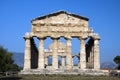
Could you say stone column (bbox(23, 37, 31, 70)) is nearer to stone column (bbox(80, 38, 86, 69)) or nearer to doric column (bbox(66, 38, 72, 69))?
doric column (bbox(66, 38, 72, 69))

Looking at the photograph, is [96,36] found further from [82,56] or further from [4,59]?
[4,59]

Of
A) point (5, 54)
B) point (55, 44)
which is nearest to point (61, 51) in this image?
point (5, 54)

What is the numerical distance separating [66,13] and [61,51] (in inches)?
1232

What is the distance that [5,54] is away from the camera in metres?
67.1

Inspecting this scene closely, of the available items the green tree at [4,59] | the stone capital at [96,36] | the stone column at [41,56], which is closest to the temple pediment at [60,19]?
the stone capital at [96,36]

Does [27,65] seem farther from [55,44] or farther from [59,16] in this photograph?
[59,16]

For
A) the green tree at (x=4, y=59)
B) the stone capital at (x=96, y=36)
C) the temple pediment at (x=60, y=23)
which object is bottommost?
the green tree at (x=4, y=59)

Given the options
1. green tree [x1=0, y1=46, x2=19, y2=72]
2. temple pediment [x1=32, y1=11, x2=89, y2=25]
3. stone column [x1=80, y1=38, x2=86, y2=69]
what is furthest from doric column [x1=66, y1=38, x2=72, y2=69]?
green tree [x1=0, y1=46, x2=19, y2=72]

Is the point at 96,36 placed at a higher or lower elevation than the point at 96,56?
higher

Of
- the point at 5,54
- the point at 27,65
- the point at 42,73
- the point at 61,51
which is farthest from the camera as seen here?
the point at 61,51

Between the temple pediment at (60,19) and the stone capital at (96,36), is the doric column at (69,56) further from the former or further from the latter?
the stone capital at (96,36)

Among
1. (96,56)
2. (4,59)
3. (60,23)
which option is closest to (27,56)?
(60,23)

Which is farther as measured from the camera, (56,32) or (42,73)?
(56,32)

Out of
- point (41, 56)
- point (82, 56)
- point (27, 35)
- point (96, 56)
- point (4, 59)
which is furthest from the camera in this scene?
point (4, 59)
